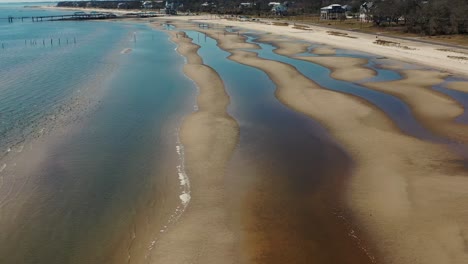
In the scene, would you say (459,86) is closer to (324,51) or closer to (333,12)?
(324,51)

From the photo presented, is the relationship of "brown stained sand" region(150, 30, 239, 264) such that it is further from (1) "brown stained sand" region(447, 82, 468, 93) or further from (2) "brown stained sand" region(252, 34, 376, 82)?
(1) "brown stained sand" region(447, 82, 468, 93)

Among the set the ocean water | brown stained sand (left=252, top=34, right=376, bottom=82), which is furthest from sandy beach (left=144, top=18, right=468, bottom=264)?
brown stained sand (left=252, top=34, right=376, bottom=82)

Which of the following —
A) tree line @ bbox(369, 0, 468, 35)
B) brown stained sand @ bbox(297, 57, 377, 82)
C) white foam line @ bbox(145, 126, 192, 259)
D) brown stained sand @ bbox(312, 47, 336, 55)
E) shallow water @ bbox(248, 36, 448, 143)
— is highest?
tree line @ bbox(369, 0, 468, 35)

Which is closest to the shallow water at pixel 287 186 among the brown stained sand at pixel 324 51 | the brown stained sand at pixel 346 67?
the brown stained sand at pixel 346 67

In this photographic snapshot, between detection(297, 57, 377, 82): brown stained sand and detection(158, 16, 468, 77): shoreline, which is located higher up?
detection(158, 16, 468, 77): shoreline

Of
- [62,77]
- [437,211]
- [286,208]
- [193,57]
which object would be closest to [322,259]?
[286,208]

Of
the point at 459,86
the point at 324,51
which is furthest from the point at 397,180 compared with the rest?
the point at 324,51

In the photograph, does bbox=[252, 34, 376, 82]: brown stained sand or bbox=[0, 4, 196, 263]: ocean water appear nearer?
bbox=[0, 4, 196, 263]: ocean water
